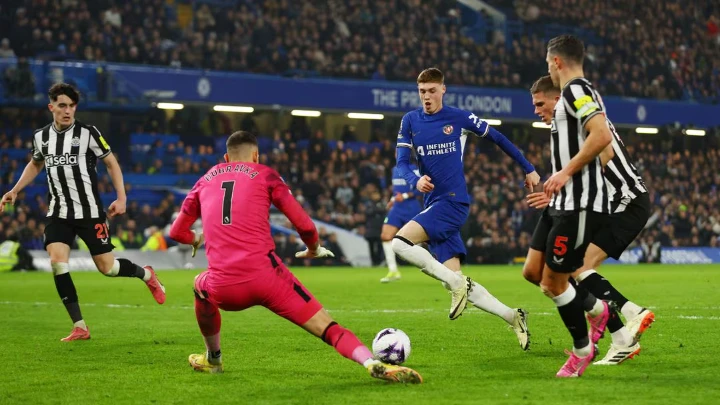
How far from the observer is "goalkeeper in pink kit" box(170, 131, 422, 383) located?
6.49 metres

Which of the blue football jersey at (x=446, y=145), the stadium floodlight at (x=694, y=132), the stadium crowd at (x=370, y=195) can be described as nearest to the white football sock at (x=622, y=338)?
the blue football jersey at (x=446, y=145)

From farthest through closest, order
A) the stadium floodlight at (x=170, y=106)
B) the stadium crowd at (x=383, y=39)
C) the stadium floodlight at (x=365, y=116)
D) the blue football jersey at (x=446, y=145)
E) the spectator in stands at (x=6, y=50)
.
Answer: the stadium floodlight at (x=365, y=116) → the stadium floodlight at (x=170, y=106) → the stadium crowd at (x=383, y=39) → the spectator in stands at (x=6, y=50) → the blue football jersey at (x=446, y=145)

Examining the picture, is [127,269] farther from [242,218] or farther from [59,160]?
[242,218]

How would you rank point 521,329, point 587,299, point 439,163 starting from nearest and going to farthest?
point 587,299, point 521,329, point 439,163

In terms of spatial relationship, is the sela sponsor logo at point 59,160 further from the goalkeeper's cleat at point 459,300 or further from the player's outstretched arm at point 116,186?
the goalkeeper's cleat at point 459,300

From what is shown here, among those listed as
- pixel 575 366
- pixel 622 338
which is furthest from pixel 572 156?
pixel 622 338

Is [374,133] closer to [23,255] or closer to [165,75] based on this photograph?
[165,75]

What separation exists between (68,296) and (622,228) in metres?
5.50

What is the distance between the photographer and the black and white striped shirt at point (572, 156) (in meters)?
6.64

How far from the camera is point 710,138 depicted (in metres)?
43.3

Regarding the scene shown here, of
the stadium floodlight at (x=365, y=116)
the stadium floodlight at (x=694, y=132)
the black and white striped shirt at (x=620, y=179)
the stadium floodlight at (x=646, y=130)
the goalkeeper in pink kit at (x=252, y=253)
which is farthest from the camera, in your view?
the stadium floodlight at (x=694, y=132)

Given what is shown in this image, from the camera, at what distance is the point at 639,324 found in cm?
744

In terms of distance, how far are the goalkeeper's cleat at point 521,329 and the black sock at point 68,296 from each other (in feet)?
13.9

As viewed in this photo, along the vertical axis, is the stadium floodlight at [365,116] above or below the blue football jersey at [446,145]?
above
